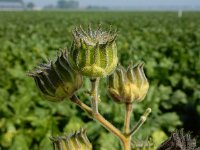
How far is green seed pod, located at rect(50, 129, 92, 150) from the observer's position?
1.38m

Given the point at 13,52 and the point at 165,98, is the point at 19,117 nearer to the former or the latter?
the point at 165,98

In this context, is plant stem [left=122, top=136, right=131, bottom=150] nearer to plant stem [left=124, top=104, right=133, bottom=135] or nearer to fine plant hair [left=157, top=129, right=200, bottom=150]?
plant stem [left=124, top=104, right=133, bottom=135]

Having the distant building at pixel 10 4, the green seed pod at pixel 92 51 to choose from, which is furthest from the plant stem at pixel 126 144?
the distant building at pixel 10 4

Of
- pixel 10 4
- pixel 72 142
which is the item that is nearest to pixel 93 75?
pixel 72 142

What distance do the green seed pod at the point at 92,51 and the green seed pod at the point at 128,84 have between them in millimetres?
208

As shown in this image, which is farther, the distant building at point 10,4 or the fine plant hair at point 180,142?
the distant building at point 10,4

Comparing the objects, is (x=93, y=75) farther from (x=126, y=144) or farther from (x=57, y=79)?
(x=126, y=144)

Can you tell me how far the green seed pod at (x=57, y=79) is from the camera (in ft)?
4.45

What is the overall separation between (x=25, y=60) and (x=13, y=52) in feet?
2.80

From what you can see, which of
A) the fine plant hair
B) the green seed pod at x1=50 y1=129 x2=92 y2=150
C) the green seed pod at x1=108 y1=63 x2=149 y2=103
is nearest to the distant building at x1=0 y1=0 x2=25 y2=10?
the green seed pod at x1=108 y1=63 x2=149 y2=103

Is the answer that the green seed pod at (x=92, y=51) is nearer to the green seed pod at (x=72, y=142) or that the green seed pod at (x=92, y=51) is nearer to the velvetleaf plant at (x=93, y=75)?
the velvetleaf plant at (x=93, y=75)

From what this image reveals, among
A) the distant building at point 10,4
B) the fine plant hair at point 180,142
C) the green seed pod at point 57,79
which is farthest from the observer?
the distant building at point 10,4

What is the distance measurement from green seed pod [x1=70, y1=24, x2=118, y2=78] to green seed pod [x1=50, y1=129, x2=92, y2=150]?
21 centimetres

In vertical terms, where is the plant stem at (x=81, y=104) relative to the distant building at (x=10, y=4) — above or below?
above
